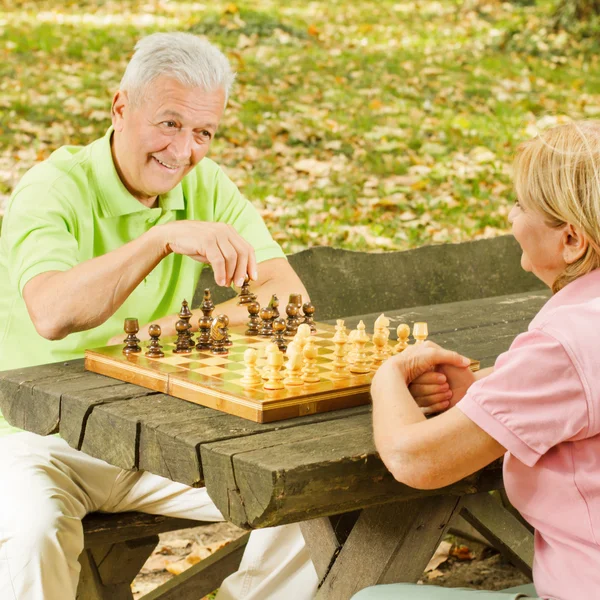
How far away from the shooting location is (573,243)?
200cm

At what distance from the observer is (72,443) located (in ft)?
8.11

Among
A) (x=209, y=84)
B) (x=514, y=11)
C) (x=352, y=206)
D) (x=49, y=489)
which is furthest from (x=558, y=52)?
(x=49, y=489)

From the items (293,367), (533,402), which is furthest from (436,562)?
(533,402)

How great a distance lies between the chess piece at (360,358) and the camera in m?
2.57

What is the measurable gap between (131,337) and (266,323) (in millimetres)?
450

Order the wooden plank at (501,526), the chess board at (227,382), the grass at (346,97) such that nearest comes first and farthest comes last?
the chess board at (227,382) → the wooden plank at (501,526) → the grass at (346,97)

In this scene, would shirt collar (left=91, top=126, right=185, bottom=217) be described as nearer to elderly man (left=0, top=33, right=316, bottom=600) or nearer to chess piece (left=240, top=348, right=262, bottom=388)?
elderly man (left=0, top=33, right=316, bottom=600)

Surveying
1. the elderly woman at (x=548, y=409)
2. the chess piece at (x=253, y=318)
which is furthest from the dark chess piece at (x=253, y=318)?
the elderly woman at (x=548, y=409)

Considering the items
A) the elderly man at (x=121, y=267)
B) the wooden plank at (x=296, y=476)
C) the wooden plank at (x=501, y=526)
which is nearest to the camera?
the wooden plank at (x=296, y=476)

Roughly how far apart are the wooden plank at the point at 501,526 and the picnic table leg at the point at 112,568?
974 millimetres

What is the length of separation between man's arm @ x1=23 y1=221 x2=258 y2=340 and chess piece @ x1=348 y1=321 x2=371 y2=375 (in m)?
0.38

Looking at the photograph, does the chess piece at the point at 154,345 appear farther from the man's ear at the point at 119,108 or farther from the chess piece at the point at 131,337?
the man's ear at the point at 119,108

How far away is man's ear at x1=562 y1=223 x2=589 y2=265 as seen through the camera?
197 cm

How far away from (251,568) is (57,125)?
22.2 feet
